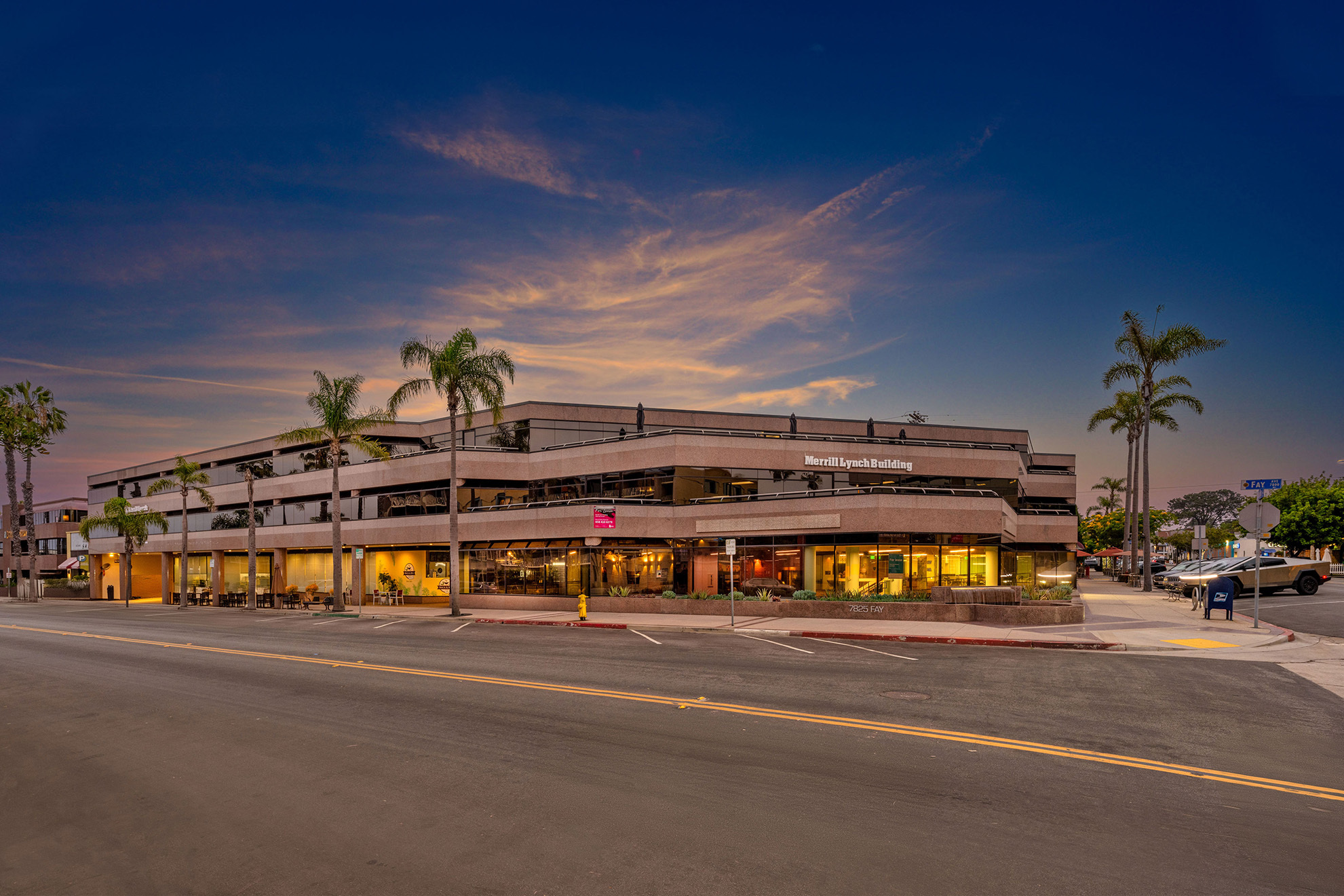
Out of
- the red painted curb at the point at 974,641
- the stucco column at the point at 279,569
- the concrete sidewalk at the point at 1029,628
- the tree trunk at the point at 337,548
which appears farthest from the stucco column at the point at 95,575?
the red painted curb at the point at 974,641

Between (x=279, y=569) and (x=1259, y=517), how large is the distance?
54.9 m

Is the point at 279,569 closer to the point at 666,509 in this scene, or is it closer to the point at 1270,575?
the point at 666,509

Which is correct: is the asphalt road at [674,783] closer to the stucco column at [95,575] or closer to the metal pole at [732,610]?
the metal pole at [732,610]

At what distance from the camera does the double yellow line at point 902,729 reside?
7.43 metres

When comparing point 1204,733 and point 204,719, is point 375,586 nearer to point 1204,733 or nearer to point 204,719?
point 204,719

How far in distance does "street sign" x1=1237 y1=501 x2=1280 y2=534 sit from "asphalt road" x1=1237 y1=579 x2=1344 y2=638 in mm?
3427

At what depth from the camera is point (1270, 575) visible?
32469 millimetres

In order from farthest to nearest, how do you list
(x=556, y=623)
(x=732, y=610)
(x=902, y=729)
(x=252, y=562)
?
(x=252, y=562)
(x=556, y=623)
(x=732, y=610)
(x=902, y=729)

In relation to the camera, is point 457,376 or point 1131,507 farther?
point 1131,507

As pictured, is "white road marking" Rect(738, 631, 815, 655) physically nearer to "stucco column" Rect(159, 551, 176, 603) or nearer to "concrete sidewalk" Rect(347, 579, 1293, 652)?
"concrete sidewalk" Rect(347, 579, 1293, 652)

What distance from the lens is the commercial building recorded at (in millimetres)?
30062

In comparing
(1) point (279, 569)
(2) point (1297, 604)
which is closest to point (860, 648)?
(2) point (1297, 604)

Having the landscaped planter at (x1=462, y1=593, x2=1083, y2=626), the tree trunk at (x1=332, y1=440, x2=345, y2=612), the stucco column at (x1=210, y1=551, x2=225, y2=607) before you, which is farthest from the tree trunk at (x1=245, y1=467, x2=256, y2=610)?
the landscaped planter at (x1=462, y1=593, x2=1083, y2=626)

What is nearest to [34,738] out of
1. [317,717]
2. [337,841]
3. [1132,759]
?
[317,717]
